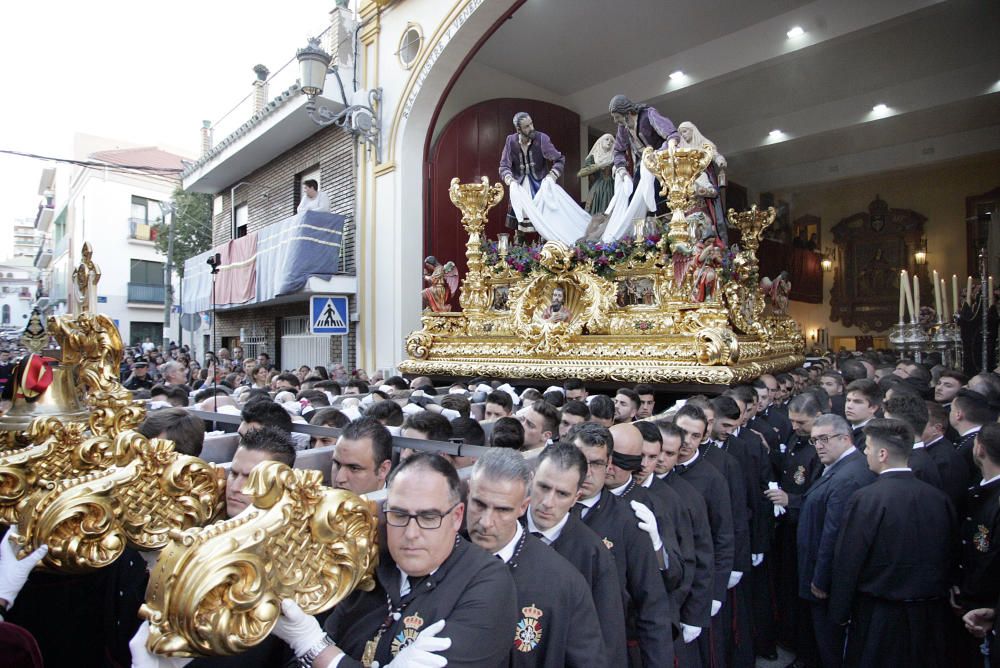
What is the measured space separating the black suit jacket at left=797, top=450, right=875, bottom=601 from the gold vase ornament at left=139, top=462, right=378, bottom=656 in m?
3.14

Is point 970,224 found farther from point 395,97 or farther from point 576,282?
point 395,97

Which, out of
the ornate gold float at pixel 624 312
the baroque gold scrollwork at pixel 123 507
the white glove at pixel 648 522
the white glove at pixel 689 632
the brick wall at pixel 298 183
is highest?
the brick wall at pixel 298 183

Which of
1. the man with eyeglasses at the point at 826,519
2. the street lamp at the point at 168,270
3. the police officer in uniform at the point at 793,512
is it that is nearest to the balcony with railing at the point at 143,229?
the street lamp at the point at 168,270

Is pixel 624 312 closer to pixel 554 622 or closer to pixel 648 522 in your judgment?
pixel 648 522

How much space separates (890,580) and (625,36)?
1256 centimetres

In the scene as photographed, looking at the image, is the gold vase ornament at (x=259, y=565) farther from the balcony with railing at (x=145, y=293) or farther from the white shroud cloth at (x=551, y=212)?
the balcony with railing at (x=145, y=293)

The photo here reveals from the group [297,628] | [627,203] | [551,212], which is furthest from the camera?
[551,212]

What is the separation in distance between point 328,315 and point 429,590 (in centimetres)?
994

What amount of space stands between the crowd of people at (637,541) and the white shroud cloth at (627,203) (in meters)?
3.91

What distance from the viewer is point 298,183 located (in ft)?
49.3

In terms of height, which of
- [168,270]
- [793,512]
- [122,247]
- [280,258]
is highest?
[122,247]

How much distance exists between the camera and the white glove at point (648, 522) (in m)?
2.88

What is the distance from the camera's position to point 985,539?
316 centimetres

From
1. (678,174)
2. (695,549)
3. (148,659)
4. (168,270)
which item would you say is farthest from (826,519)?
(168,270)
